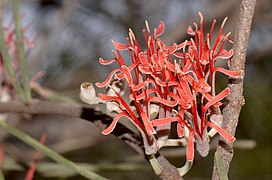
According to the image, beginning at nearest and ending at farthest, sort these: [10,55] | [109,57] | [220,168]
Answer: [220,168]
[10,55]
[109,57]

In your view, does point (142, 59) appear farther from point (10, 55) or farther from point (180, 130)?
point (10, 55)

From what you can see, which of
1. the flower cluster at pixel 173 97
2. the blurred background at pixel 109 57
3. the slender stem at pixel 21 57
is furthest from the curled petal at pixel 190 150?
the blurred background at pixel 109 57

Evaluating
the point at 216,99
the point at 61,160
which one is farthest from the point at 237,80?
the point at 61,160

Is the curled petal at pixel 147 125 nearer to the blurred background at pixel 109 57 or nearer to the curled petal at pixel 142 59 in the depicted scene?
the curled petal at pixel 142 59

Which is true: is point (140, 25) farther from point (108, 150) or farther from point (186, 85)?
point (186, 85)

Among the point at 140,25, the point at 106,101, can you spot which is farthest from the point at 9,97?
the point at 140,25
